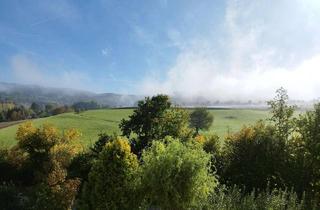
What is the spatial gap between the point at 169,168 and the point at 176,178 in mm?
572

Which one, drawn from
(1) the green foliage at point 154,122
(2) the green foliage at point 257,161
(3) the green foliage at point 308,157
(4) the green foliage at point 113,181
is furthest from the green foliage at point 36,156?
(3) the green foliage at point 308,157

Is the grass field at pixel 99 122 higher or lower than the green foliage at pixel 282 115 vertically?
lower

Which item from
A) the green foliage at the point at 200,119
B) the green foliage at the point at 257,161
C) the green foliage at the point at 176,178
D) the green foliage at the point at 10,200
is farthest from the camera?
the green foliage at the point at 200,119

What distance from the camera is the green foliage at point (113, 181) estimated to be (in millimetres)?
19266

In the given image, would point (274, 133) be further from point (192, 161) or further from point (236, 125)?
point (236, 125)

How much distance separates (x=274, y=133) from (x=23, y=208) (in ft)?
54.0

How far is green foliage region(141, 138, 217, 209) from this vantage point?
60.0ft

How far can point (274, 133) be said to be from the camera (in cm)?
2758

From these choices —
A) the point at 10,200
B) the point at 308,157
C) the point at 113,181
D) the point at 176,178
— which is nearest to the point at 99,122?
the point at 10,200

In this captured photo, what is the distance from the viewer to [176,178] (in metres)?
18.4

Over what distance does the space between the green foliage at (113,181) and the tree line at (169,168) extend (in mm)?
46

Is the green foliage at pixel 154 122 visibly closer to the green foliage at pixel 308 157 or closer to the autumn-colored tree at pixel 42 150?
the autumn-colored tree at pixel 42 150

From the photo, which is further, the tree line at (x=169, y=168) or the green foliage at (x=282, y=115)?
the green foliage at (x=282, y=115)

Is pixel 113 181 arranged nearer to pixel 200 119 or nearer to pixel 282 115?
pixel 282 115
